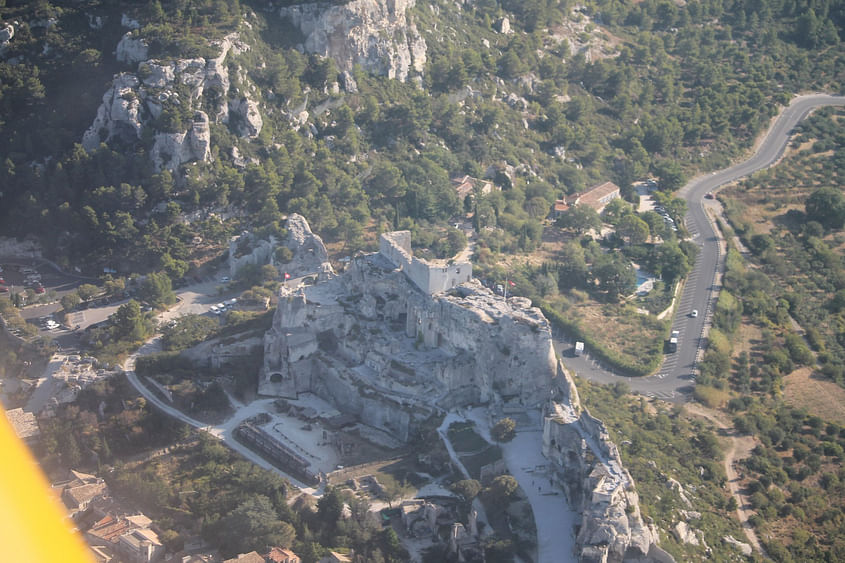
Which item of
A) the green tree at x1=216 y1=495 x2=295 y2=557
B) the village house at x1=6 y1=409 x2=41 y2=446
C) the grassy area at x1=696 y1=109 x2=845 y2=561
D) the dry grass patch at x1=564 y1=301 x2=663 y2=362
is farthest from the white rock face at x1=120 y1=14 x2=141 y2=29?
the grassy area at x1=696 y1=109 x2=845 y2=561

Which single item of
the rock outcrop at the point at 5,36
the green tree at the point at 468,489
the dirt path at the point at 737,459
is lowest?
the dirt path at the point at 737,459

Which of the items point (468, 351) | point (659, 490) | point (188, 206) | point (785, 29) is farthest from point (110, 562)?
point (785, 29)

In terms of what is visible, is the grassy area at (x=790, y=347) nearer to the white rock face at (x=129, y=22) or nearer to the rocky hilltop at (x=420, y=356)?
the rocky hilltop at (x=420, y=356)

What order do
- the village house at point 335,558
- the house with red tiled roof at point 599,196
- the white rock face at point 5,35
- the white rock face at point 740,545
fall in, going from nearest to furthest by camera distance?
the village house at point 335,558 < the white rock face at point 740,545 < the white rock face at point 5,35 < the house with red tiled roof at point 599,196

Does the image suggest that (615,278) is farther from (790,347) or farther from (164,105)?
(164,105)

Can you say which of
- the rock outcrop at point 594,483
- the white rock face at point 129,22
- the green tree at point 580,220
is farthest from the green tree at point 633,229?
the white rock face at point 129,22

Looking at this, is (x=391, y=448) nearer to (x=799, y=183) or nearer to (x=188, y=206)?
(x=188, y=206)

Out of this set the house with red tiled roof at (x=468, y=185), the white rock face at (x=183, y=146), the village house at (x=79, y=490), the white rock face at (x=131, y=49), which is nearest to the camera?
the village house at (x=79, y=490)
